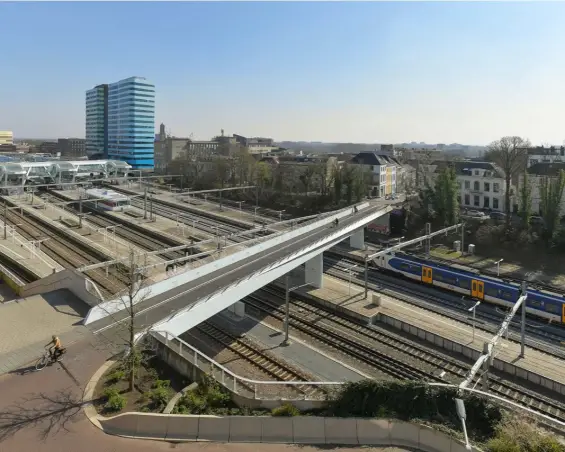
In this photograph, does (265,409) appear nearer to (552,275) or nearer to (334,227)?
(334,227)

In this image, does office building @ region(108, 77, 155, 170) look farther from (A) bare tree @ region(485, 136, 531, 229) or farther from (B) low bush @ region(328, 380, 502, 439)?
(B) low bush @ region(328, 380, 502, 439)

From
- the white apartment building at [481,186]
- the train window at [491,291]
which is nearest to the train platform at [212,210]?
the white apartment building at [481,186]

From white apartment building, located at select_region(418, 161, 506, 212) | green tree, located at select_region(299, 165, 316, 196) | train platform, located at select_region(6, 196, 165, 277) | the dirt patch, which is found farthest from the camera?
green tree, located at select_region(299, 165, 316, 196)

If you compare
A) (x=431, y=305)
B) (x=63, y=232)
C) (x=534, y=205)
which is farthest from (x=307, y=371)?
(x=534, y=205)

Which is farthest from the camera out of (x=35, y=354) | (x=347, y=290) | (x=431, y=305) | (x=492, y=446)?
Result: (x=347, y=290)

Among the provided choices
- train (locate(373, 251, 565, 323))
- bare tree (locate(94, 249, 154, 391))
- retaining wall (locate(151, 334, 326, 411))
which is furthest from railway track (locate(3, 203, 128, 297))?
train (locate(373, 251, 565, 323))

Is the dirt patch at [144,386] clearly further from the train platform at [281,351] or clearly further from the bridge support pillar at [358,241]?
the bridge support pillar at [358,241]
